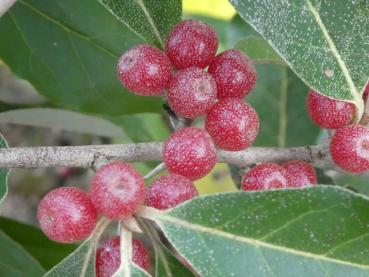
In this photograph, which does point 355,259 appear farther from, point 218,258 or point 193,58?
point 193,58

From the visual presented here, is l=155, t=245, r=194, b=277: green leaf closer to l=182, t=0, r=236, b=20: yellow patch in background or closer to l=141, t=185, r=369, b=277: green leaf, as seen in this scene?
l=141, t=185, r=369, b=277: green leaf

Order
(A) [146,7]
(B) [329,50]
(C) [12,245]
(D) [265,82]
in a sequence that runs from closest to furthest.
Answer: (B) [329,50], (A) [146,7], (C) [12,245], (D) [265,82]

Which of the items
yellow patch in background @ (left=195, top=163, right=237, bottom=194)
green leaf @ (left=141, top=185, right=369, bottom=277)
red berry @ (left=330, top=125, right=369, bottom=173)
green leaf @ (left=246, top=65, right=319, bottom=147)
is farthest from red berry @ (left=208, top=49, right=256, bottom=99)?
yellow patch in background @ (left=195, top=163, right=237, bottom=194)

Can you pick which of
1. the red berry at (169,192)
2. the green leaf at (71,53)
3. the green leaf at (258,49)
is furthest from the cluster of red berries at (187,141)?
the green leaf at (71,53)

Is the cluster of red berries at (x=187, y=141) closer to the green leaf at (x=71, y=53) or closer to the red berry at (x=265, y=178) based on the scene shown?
the red berry at (x=265, y=178)

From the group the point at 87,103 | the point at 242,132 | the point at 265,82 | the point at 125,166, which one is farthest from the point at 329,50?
the point at 265,82

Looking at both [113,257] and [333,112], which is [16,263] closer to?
[113,257]
